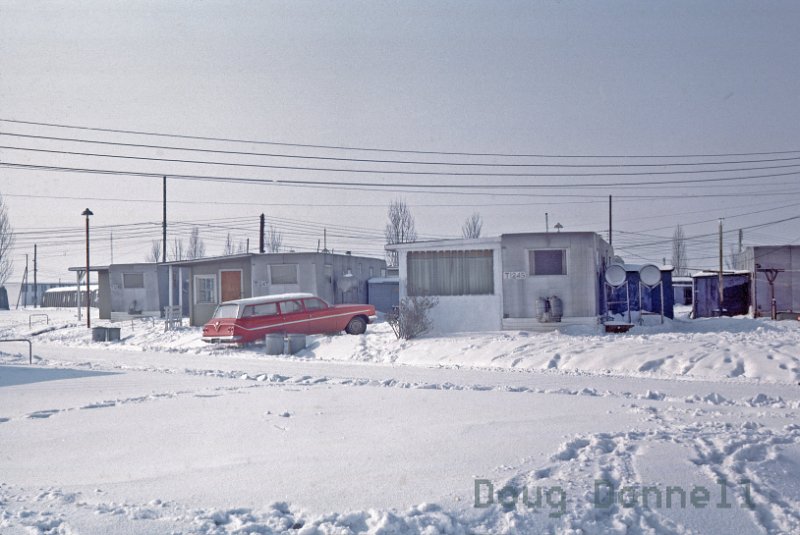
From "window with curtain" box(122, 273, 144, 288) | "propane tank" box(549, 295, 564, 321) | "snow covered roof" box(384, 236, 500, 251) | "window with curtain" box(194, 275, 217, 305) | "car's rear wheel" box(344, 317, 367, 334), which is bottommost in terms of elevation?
"car's rear wheel" box(344, 317, 367, 334)

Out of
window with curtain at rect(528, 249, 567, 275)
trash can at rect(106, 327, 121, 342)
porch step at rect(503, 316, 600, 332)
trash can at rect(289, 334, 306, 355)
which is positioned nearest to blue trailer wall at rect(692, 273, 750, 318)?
porch step at rect(503, 316, 600, 332)

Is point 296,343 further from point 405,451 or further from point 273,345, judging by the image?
point 405,451

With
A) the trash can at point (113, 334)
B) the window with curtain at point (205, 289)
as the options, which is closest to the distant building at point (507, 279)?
the window with curtain at point (205, 289)

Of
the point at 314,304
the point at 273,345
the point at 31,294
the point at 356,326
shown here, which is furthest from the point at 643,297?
the point at 31,294

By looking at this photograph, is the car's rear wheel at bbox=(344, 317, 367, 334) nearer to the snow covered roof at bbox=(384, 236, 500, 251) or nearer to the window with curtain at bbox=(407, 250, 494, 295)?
the window with curtain at bbox=(407, 250, 494, 295)

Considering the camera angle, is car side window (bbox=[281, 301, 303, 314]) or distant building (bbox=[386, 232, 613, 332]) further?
car side window (bbox=[281, 301, 303, 314])

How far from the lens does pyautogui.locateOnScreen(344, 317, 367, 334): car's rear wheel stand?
886 inches

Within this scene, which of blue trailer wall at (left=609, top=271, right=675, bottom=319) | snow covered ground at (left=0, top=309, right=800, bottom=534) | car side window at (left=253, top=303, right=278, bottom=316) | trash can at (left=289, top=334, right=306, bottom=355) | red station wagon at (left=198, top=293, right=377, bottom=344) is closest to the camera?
snow covered ground at (left=0, top=309, right=800, bottom=534)

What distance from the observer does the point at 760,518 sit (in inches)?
195

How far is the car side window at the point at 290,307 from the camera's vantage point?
22047 mm

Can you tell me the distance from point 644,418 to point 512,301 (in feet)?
43.2

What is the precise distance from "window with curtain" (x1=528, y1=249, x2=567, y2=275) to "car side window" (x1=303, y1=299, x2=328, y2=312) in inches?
249

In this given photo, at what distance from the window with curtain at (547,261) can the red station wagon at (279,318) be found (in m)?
5.18

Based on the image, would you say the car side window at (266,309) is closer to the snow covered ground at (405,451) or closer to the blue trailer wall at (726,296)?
the snow covered ground at (405,451)
